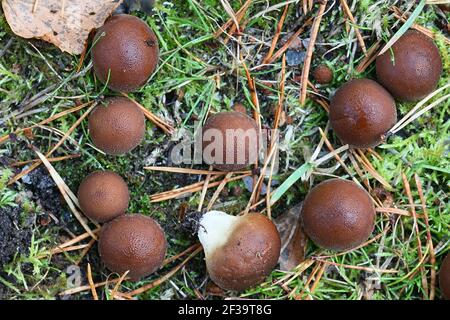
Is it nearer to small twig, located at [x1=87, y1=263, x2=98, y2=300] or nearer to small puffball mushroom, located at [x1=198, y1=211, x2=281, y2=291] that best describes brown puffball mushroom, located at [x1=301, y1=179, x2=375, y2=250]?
small puffball mushroom, located at [x1=198, y1=211, x2=281, y2=291]

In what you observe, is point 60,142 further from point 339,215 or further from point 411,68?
point 411,68

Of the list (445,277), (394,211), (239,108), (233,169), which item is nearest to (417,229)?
(394,211)

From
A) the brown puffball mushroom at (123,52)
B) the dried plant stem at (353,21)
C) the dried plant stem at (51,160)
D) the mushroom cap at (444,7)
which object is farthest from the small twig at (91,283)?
the mushroom cap at (444,7)

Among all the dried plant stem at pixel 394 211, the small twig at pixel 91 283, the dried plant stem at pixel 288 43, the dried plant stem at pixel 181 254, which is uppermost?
the dried plant stem at pixel 288 43

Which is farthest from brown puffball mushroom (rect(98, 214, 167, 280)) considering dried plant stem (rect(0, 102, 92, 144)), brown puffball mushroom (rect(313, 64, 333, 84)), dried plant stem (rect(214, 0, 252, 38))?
brown puffball mushroom (rect(313, 64, 333, 84))

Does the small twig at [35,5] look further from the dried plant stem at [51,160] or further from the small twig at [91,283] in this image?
the small twig at [91,283]

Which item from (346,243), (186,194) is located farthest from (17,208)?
(346,243)
